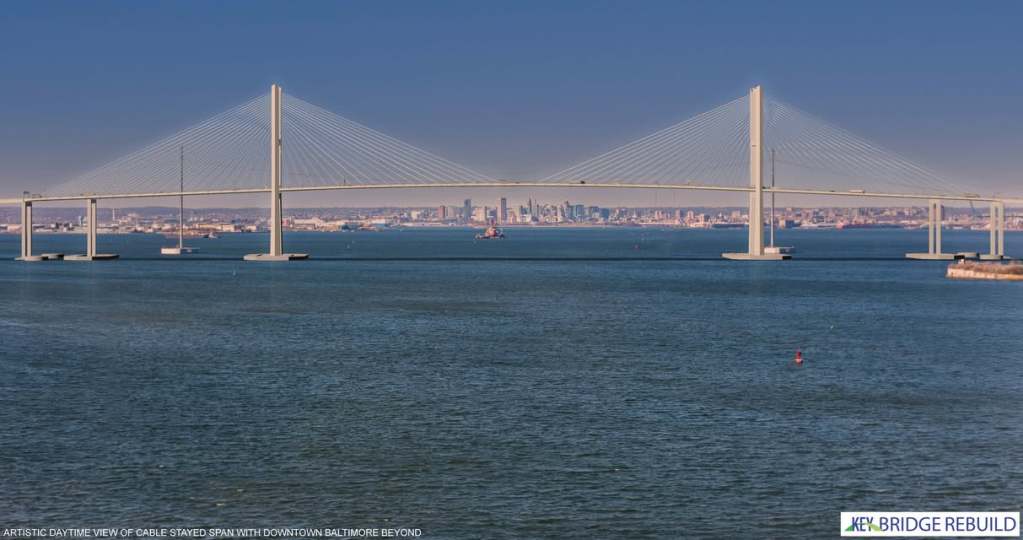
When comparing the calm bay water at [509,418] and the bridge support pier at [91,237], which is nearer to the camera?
the calm bay water at [509,418]

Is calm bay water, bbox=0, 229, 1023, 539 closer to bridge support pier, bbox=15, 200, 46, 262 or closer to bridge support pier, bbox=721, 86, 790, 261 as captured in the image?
bridge support pier, bbox=721, 86, 790, 261

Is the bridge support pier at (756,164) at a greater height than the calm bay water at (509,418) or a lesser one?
greater

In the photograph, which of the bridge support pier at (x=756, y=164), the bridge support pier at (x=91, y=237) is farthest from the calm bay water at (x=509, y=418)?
the bridge support pier at (x=91, y=237)

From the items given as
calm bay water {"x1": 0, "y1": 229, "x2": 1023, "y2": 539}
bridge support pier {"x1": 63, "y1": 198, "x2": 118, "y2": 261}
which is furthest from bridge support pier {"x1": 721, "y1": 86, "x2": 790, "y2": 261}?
bridge support pier {"x1": 63, "y1": 198, "x2": 118, "y2": 261}

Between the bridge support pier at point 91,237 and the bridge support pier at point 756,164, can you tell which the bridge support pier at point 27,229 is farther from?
the bridge support pier at point 756,164

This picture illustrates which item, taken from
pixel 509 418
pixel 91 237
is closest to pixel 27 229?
pixel 91 237

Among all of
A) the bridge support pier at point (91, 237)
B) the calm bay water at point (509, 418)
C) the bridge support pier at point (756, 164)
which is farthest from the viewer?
the bridge support pier at point (91, 237)

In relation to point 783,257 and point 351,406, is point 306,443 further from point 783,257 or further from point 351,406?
point 783,257

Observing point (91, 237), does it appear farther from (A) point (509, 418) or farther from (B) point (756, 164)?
(A) point (509, 418)
